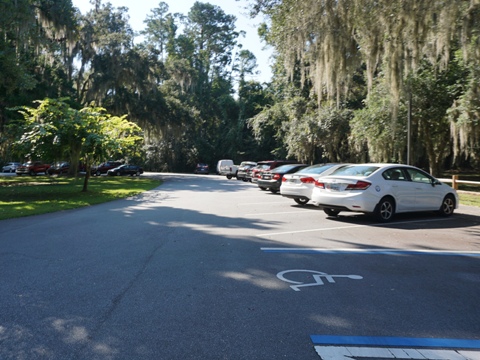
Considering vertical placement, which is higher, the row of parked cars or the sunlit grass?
the row of parked cars

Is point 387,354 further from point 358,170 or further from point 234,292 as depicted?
point 358,170

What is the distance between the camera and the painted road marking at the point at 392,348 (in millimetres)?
3529

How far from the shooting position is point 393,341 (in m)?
3.83

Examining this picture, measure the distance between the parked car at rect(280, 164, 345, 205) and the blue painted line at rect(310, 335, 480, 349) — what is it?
34.7 ft

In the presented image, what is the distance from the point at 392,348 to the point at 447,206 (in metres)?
10.2

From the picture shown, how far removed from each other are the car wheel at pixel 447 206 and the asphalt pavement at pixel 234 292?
2.84m

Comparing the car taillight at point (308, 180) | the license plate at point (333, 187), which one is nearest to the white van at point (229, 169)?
the car taillight at point (308, 180)

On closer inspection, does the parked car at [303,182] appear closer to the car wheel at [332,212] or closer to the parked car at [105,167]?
the car wheel at [332,212]

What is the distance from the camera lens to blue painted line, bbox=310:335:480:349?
375cm

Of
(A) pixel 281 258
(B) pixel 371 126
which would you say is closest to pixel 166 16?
(B) pixel 371 126

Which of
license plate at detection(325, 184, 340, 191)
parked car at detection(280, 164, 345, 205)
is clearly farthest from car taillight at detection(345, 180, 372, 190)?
parked car at detection(280, 164, 345, 205)

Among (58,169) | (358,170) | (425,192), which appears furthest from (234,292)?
(58,169)

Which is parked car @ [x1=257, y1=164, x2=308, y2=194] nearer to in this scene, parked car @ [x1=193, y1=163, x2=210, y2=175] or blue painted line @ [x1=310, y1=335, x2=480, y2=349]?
blue painted line @ [x1=310, y1=335, x2=480, y2=349]

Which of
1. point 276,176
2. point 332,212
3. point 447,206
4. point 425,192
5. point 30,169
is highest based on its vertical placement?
point 30,169
